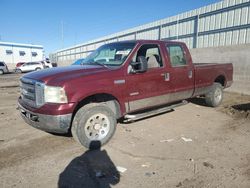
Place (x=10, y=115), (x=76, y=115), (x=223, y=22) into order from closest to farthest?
1. (x=76, y=115)
2. (x=10, y=115)
3. (x=223, y=22)

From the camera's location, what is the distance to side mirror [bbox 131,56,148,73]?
4777mm

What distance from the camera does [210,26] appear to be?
1193cm

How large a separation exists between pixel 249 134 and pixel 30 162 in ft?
15.1

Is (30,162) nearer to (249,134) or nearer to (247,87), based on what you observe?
(249,134)

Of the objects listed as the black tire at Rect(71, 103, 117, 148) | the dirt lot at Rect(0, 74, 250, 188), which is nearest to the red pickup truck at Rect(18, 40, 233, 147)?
the black tire at Rect(71, 103, 117, 148)

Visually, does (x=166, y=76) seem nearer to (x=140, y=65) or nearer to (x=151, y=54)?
(x=151, y=54)

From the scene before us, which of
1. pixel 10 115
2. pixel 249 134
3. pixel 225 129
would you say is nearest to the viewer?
pixel 249 134

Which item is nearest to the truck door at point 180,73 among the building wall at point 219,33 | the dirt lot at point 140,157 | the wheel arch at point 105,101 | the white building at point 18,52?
the dirt lot at point 140,157

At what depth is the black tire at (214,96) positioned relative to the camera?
732 cm

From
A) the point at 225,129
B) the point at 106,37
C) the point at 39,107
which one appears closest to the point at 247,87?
the point at 225,129

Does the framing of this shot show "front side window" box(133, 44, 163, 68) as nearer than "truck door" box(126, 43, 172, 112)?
No

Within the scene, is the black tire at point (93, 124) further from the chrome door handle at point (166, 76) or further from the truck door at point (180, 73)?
the truck door at point (180, 73)

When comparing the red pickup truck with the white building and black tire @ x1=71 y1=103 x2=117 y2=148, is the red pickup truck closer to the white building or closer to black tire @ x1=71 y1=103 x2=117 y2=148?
black tire @ x1=71 y1=103 x2=117 y2=148

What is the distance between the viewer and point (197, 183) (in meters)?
3.20
